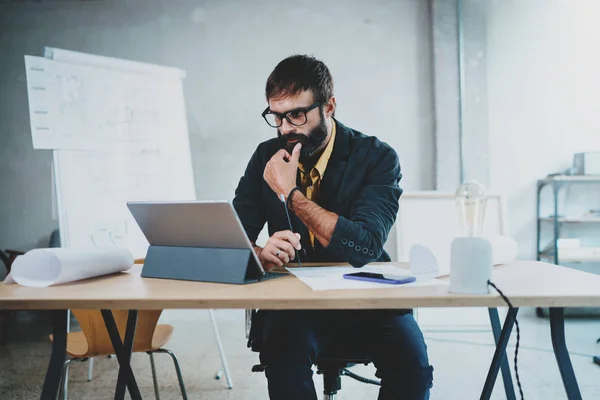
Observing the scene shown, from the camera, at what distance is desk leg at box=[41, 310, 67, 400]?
1.18 meters

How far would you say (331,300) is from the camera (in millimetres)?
1066

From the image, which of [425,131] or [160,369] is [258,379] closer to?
[160,369]

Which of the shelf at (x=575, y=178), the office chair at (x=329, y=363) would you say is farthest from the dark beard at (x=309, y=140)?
the shelf at (x=575, y=178)

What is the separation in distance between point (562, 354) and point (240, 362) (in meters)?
2.14

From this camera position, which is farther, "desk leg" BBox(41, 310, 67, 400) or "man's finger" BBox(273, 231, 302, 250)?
"man's finger" BBox(273, 231, 302, 250)

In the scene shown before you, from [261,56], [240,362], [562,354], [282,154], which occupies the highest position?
[261,56]

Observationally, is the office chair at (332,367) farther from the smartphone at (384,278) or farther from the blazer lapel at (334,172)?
the blazer lapel at (334,172)

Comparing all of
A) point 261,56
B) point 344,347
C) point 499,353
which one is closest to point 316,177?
point 344,347

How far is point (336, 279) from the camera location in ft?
4.30

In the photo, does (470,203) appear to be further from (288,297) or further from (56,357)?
(56,357)

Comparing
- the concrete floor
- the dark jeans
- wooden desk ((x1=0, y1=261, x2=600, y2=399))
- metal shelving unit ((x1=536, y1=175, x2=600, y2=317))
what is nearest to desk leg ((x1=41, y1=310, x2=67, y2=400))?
wooden desk ((x1=0, y1=261, x2=600, y2=399))

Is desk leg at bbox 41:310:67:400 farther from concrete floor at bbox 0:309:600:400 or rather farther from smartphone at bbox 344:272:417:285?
concrete floor at bbox 0:309:600:400

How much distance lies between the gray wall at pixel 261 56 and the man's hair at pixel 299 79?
2193 mm

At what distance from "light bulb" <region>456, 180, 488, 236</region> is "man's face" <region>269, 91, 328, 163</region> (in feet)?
1.98
